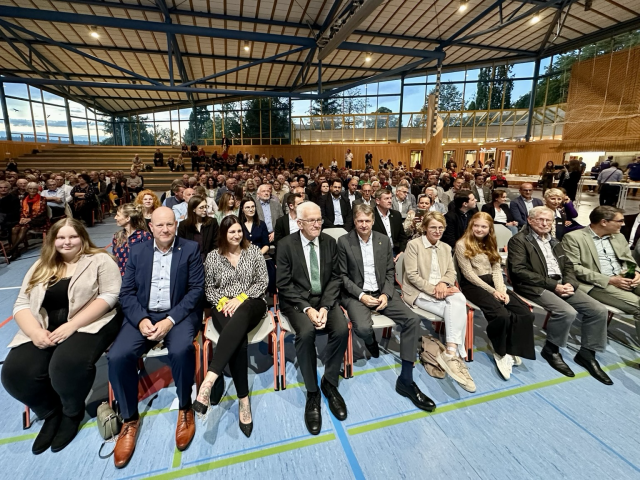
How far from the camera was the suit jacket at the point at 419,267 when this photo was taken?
8.75 ft

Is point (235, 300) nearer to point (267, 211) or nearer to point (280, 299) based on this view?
point (280, 299)

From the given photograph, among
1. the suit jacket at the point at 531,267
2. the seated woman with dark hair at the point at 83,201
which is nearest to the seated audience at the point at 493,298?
the suit jacket at the point at 531,267

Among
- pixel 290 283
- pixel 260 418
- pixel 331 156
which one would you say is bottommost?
pixel 260 418

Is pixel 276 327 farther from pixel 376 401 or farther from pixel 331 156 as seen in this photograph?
pixel 331 156

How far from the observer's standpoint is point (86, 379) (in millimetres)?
1830

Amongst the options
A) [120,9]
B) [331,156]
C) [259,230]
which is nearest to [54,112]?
[120,9]

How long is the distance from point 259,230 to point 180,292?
150cm

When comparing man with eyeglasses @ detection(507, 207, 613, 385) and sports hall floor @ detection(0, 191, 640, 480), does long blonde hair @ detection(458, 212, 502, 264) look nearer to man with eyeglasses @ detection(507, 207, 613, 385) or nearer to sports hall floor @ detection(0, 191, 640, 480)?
man with eyeglasses @ detection(507, 207, 613, 385)

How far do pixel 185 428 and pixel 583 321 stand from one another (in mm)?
3245

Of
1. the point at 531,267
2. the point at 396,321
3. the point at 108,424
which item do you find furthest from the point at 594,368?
the point at 108,424

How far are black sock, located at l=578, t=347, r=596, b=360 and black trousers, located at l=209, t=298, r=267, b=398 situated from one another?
2789 mm

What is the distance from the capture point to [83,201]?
7.37m

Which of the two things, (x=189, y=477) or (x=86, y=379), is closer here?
(x=189, y=477)

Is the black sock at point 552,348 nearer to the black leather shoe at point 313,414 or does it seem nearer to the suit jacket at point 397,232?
the suit jacket at point 397,232
